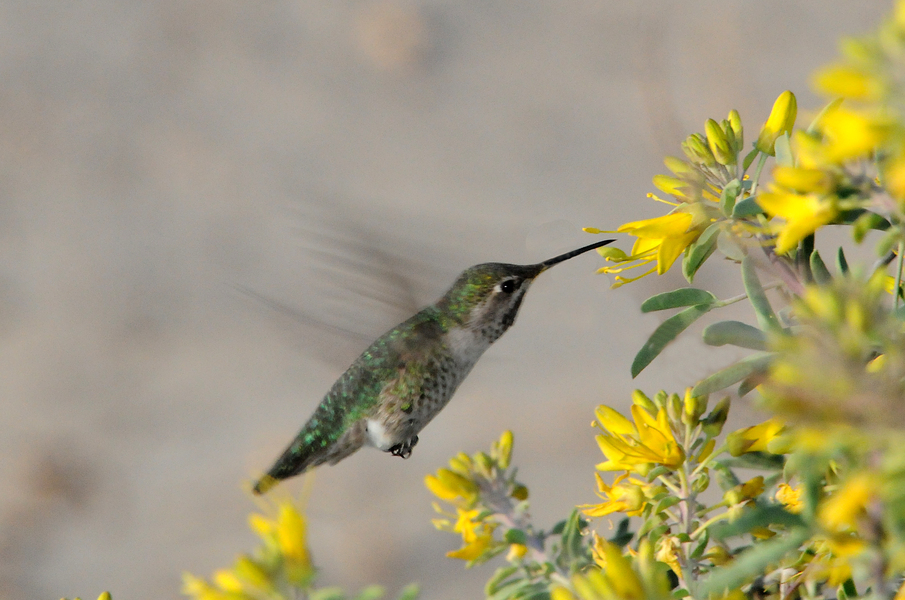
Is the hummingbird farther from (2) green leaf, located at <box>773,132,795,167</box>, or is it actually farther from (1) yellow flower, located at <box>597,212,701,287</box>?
(2) green leaf, located at <box>773,132,795,167</box>

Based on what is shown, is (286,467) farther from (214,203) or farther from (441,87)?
(441,87)

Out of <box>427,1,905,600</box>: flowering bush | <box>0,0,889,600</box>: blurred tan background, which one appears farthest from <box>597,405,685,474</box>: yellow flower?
<box>0,0,889,600</box>: blurred tan background

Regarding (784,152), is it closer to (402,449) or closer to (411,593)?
(411,593)

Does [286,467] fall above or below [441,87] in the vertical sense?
below

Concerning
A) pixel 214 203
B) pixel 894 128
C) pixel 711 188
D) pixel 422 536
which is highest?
pixel 214 203

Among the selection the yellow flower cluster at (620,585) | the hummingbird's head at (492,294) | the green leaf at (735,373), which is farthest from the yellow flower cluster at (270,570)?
the hummingbird's head at (492,294)

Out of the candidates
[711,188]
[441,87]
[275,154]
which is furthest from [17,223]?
[711,188]

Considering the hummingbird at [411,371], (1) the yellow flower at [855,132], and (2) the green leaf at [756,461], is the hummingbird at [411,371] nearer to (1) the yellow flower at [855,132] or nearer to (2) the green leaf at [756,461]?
(2) the green leaf at [756,461]

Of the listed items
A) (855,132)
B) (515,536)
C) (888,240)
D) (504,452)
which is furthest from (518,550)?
(855,132)
